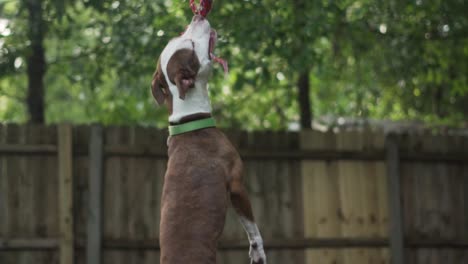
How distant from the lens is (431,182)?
7234mm

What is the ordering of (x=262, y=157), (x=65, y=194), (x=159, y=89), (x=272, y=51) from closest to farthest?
(x=159, y=89) → (x=272, y=51) → (x=65, y=194) → (x=262, y=157)

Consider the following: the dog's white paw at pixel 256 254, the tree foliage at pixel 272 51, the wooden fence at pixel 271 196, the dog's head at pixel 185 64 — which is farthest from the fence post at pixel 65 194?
the dog's white paw at pixel 256 254

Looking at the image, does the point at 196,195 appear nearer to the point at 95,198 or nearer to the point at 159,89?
the point at 159,89

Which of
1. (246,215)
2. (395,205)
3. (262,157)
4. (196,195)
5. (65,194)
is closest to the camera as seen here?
(196,195)

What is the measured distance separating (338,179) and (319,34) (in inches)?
53.6

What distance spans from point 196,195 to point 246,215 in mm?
242

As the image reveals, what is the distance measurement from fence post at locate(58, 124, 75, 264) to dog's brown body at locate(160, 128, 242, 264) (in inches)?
133

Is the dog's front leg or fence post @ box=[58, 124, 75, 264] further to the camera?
fence post @ box=[58, 124, 75, 264]

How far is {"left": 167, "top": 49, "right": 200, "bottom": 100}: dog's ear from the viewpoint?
119 inches

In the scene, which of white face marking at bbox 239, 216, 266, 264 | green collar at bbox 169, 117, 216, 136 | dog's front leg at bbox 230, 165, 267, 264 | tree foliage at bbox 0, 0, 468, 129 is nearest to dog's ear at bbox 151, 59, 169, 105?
green collar at bbox 169, 117, 216, 136

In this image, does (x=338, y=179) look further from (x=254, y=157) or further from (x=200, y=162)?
(x=200, y=162)

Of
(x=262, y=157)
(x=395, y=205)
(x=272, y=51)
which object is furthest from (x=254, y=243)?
(x=395, y=205)

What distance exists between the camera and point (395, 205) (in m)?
7.00

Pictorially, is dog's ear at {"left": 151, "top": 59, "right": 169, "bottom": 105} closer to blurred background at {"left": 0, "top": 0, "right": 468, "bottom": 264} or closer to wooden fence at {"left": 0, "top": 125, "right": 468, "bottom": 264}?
blurred background at {"left": 0, "top": 0, "right": 468, "bottom": 264}
